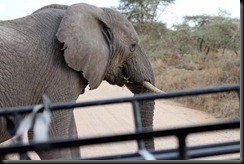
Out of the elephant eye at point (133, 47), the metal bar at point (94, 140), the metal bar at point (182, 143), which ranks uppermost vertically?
the metal bar at point (94, 140)

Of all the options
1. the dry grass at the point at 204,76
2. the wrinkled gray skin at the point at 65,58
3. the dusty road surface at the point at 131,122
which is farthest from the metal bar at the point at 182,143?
the dry grass at the point at 204,76

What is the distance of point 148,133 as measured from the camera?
0.76m

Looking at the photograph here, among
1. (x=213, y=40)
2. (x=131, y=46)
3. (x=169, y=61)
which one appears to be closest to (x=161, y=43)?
(x=169, y=61)

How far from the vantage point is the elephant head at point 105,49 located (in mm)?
3686

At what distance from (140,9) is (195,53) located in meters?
7.71

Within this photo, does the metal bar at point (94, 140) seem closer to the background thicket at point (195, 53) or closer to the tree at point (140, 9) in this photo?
the background thicket at point (195, 53)

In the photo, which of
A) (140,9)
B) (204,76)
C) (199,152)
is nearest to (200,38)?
(204,76)

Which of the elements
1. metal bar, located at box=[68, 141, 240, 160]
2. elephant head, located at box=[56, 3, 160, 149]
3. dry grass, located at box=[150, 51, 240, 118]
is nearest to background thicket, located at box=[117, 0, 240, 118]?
dry grass, located at box=[150, 51, 240, 118]

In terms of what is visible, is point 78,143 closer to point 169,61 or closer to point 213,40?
point 213,40

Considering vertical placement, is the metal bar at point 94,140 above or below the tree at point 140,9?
above

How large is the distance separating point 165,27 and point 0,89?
1841 centimetres

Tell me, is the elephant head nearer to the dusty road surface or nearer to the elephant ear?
the elephant ear

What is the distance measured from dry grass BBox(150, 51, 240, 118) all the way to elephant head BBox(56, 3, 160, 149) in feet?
11.4

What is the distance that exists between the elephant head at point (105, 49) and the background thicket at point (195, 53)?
11.7ft
